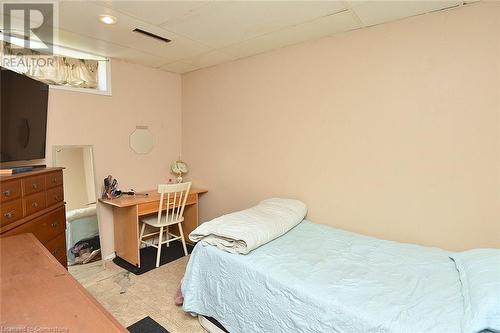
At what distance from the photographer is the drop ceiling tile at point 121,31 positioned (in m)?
1.89

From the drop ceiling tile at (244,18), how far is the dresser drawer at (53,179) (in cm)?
149

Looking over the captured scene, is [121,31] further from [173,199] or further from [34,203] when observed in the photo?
[173,199]

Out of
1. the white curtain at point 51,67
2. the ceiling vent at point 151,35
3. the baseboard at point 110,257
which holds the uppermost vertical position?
the ceiling vent at point 151,35

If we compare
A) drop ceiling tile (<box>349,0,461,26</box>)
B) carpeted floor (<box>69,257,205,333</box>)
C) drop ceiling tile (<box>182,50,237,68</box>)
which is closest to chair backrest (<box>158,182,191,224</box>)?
carpeted floor (<box>69,257,205,333</box>)

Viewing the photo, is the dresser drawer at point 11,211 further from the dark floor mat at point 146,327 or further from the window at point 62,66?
the window at point 62,66

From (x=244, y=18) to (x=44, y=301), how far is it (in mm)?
2027

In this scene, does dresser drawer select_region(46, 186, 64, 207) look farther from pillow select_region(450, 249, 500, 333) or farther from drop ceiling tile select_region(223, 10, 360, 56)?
pillow select_region(450, 249, 500, 333)

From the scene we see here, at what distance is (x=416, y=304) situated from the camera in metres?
1.26

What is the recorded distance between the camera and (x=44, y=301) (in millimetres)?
796

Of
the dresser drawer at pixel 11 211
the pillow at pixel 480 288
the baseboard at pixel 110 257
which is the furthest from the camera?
the baseboard at pixel 110 257

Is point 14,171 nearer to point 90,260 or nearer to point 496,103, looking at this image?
point 90,260

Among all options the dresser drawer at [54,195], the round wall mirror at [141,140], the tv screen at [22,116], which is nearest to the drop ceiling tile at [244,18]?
the tv screen at [22,116]

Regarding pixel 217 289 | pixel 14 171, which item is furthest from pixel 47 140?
pixel 217 289

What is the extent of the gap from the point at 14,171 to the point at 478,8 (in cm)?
326
